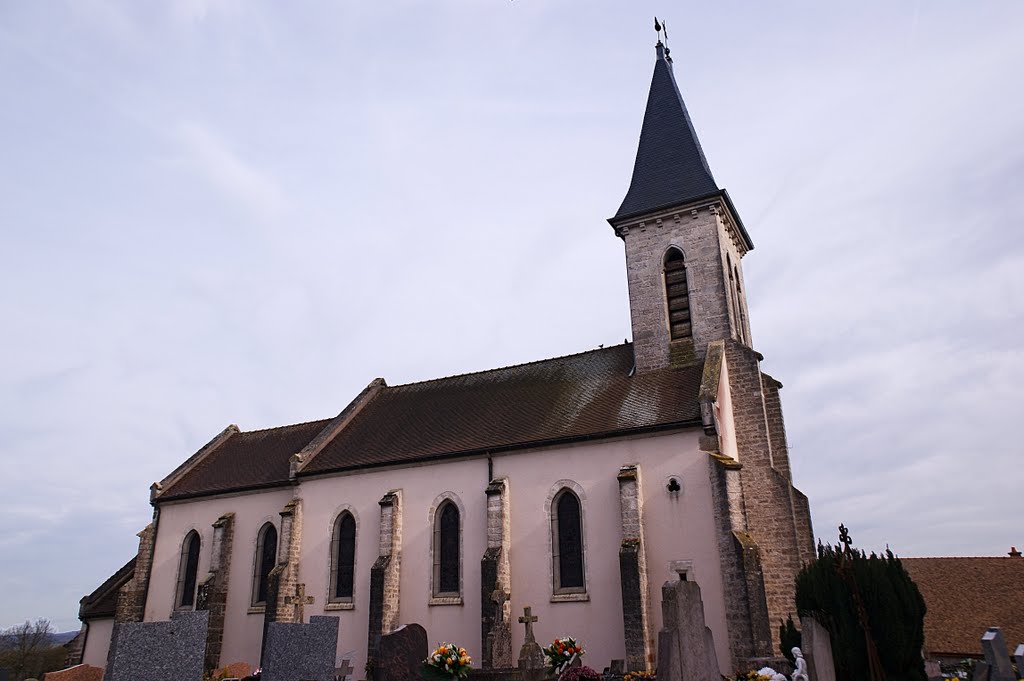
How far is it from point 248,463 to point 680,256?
17187mm

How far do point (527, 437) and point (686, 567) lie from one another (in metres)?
5.48

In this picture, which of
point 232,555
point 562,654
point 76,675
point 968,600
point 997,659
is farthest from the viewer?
point 232,555

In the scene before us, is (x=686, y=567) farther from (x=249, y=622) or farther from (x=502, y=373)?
(x=249, y=622)

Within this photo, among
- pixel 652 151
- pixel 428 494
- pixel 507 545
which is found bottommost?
pixel 507 545

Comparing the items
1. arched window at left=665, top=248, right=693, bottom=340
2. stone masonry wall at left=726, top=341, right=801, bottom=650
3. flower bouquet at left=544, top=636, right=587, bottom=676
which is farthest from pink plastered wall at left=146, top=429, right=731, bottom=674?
arched window at left=665, top=248, right=693, bottom=340

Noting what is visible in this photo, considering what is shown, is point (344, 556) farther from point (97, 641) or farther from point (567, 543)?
point (97, 641)

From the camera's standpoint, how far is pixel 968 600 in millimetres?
21906

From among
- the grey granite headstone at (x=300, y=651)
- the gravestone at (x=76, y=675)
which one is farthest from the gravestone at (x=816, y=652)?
the gravestone at (x=76, y=675)

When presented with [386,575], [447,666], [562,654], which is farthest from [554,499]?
[447,666]

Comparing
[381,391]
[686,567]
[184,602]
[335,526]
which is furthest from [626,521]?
[184,602]

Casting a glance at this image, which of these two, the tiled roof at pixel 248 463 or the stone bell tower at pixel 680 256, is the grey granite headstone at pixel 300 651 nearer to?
the stone bell tower at pixel 680 256

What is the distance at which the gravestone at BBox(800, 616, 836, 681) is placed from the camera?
8211mm

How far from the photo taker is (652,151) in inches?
1000

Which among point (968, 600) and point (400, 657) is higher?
point (968, 600)
